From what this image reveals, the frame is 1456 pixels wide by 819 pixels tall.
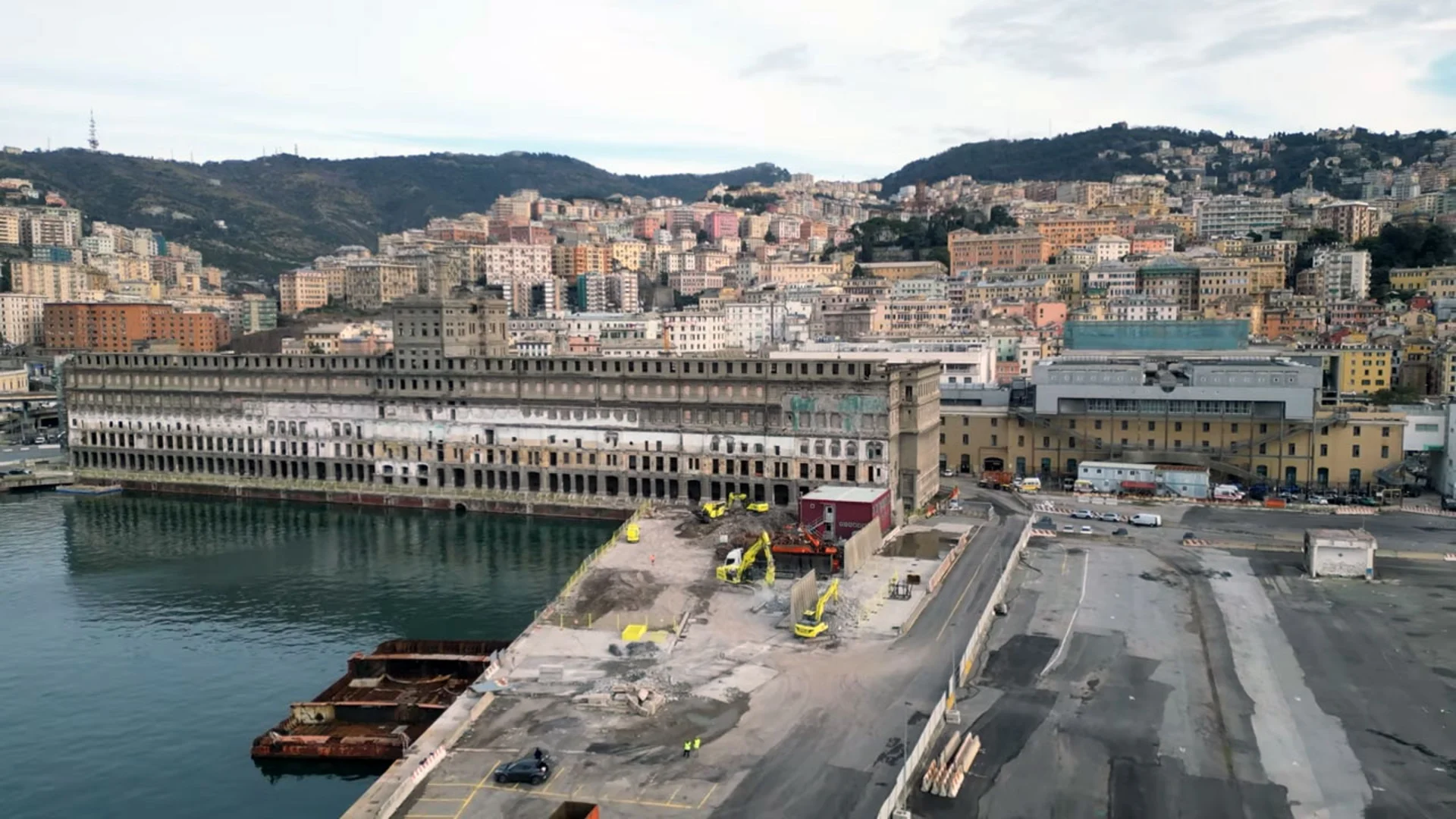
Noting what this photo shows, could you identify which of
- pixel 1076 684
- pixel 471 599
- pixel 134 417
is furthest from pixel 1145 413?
pixel 134 417

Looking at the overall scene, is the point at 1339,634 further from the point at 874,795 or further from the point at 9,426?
the point at 9,426

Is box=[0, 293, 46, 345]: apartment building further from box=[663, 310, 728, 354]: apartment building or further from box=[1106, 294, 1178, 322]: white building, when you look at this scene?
box=[1106, 294, 1178, 322]: white building

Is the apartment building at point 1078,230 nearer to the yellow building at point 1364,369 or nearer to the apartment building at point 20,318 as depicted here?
the yellow building at point 1364,369

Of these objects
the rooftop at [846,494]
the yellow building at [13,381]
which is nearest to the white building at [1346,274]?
the rooftop at [846,494]

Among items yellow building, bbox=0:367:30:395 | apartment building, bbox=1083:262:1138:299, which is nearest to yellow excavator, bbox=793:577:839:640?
yellow building, bbox=0:367:30:395

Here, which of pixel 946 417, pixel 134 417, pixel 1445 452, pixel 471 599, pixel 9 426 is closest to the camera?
pixel 471 599

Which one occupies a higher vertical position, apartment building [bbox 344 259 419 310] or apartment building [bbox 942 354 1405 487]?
apartment building [bbox 344 259 419 310]

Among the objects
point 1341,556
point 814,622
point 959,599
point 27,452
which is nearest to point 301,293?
point 27,452
